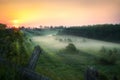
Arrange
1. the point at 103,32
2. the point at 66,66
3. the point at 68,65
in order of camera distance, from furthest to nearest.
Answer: the point at 103,32 → the point at 68,65 → the point at 66,66

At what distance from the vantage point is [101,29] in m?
69.4

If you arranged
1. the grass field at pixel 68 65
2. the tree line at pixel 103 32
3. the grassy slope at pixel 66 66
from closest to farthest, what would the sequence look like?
the grassy slope at pixel 66 66, the grass field at pixel 68 65, the tree line at pixel 103 32

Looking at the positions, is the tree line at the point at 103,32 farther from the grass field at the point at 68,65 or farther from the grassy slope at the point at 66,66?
the grassy slope at the point at 66,66

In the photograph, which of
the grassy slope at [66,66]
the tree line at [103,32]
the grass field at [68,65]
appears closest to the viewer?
the grassy slope at [66,66]

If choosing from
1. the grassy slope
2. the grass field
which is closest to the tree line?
the grass field

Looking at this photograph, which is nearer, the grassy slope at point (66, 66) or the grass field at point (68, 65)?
A: the grassy slope at point (66, 66)

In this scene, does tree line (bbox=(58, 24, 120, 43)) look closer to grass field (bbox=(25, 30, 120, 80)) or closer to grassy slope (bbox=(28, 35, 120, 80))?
grass field (bbox=(25, 30, 120, 80))

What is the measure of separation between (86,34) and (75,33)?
6390 mm

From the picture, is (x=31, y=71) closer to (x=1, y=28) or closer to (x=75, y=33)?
(x=1, y=28)

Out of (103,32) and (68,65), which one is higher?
(68,65)

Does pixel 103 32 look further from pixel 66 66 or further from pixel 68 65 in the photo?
pixel 66 66

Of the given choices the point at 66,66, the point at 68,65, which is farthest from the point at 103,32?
the point at 66,66

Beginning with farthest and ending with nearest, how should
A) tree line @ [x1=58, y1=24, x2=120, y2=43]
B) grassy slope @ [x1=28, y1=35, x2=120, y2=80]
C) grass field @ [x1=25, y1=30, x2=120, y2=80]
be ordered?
tree line @ [x1=58, y1=24, x2=120, y2=43] → grass field @ [x1=25, y1=30, x2=120, y2=80] → grassy slope @ [x1=28, y1=35, x2=120, y2=80]

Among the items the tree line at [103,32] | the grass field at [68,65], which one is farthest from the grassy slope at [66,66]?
the tree line at [103,32]
